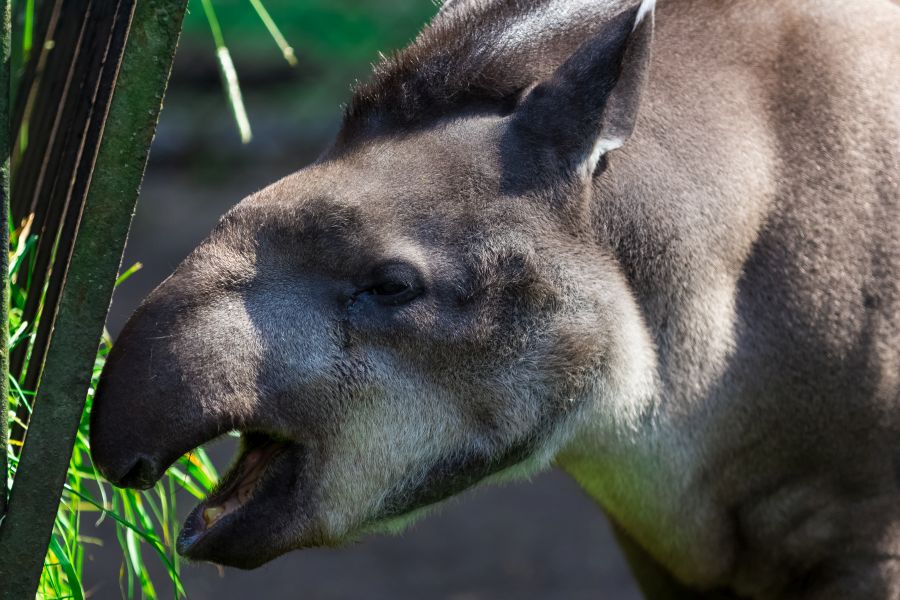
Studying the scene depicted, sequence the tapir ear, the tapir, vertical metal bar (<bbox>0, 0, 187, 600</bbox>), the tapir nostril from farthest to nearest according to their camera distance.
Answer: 1. the tapir ear
2. the tapir
3. the tapir nostril
4. vertical metal bar (<bbox>0, 0, 187, 600</bbox>)

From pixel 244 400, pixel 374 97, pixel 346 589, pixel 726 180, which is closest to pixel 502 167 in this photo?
pixel 374 97

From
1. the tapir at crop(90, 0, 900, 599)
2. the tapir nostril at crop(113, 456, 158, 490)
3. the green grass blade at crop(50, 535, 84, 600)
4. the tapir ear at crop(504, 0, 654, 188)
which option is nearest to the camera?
the tapir nostril at crop(113, 456, 158, 490)

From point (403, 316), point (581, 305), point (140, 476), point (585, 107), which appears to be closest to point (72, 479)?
point (140, 476)

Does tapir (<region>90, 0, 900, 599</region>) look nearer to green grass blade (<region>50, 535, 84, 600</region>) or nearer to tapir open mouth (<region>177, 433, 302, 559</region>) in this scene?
tapir open mouth (<region>177, 433, 302, 559</region>)

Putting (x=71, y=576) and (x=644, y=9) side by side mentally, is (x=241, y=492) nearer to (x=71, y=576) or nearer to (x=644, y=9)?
(x=71, y=576)

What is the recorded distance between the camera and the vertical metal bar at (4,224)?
1971mm

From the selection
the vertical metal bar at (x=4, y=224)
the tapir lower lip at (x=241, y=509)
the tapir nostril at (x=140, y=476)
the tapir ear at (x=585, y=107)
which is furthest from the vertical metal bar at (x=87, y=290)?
the tapir ear at (x=585, y=107)

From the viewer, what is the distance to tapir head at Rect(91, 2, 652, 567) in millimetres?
2439

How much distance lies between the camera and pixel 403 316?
8.41 ft

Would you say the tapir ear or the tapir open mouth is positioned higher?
the tapir ear

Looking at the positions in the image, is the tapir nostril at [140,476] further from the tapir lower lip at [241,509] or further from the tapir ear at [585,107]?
the tapir ear at [585,107]

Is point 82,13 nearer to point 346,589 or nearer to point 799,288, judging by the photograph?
point 799,288

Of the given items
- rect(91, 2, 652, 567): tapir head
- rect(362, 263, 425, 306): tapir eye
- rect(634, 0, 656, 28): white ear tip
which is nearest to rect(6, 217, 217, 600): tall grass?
rect(91, 2, 652, 567): tapir head

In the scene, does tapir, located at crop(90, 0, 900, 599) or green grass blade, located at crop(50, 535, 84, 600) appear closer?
green grass blade, located at crop(50, 535, 84, 600)
